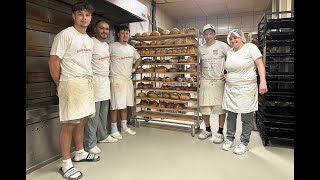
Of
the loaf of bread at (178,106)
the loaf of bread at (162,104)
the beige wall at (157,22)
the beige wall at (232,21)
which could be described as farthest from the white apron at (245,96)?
the beige wall at (232,21)

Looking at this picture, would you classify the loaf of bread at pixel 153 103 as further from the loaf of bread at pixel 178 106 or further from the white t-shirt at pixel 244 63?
the white t-shirt at pixel 244 63

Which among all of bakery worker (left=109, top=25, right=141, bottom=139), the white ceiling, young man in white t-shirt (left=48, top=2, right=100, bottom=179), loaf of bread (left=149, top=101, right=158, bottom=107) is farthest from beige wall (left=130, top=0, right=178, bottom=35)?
young man in white t-shirt (left=48, top=2, right=100, bottom=179)

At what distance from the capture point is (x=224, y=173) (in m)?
1.94

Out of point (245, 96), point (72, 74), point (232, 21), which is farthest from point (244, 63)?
point (232, 21)

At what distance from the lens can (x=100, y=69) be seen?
2.48m

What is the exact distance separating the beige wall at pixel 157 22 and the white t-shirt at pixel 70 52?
2189mm

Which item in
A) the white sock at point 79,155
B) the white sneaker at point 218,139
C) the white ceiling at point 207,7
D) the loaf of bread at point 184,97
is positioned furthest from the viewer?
the white ceiling at point 207,7

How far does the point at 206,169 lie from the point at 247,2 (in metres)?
4.36

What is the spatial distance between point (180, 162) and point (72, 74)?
4.22 feet

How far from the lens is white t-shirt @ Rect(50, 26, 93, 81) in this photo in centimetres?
179

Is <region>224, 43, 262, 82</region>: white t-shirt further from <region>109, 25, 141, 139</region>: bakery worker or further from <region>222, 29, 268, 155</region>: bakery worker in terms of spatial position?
<region>109, 25, 141, 139</region>: bakery worker

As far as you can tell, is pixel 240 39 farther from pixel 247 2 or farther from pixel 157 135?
pixel 247 2

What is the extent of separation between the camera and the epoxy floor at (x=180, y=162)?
190 cm

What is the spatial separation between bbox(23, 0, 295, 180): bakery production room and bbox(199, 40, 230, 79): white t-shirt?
0.01 metres
